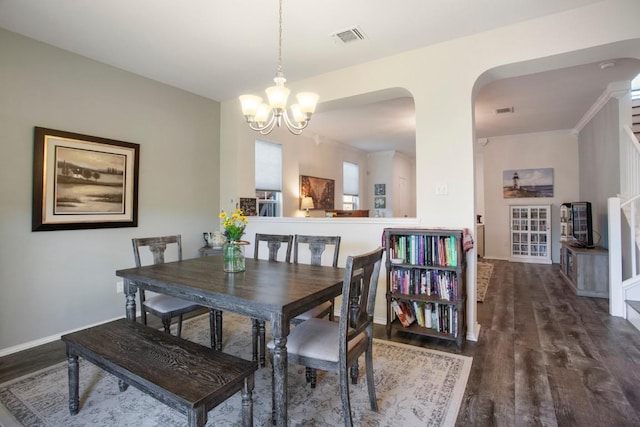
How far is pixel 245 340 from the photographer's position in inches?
117

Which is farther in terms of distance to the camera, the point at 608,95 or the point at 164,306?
the point at 608,95

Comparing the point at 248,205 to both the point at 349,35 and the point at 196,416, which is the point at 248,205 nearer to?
the point at 349,35

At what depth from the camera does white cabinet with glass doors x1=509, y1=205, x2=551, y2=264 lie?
7.04 meters

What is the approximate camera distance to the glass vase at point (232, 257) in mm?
2307

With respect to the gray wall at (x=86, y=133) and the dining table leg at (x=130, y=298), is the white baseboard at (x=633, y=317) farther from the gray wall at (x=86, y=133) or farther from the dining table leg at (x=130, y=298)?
the gray wall at (x=86, y=133)

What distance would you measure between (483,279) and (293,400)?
14.7 ft

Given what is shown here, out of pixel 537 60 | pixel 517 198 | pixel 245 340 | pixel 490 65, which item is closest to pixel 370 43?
pixel 490 65

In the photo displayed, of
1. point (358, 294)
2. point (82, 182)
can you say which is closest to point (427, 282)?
point (358, 294)

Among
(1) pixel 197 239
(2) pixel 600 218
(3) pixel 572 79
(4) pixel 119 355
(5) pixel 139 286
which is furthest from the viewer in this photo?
(2) pixel 600 218

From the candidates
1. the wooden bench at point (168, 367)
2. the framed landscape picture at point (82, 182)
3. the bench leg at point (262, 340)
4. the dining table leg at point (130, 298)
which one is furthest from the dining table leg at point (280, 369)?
the framed landscape picture at point (82, 182)

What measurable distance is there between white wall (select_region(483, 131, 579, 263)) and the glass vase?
701cm

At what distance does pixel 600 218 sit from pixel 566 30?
3977mm

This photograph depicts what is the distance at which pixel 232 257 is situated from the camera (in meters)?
2.31

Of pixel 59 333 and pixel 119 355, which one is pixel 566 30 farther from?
pixel 59 333
